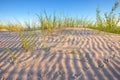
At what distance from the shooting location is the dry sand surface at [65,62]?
10.00ft

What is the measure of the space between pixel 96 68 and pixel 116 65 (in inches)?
Answer: 14.9

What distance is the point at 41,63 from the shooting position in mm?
3461

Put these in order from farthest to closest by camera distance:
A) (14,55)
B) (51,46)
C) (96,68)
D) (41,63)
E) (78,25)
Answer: (78,25) < (51,46) < (14,55) < (41,63) < (96,68)

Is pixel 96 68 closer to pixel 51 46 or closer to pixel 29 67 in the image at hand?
pixel 29 67

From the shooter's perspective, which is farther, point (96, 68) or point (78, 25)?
point (78, 25)

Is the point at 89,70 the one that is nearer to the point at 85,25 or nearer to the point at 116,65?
the point at 116,65

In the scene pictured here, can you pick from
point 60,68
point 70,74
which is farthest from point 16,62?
point 70,74

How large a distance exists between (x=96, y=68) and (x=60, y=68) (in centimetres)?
59

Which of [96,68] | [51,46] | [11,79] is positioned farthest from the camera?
[51,46]

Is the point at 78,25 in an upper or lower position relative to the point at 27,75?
upper

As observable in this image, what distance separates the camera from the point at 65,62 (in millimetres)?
3475

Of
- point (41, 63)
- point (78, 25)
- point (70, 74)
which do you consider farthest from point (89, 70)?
point (78, 25)

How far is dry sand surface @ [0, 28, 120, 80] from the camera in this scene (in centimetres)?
305

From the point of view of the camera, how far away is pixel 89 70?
3.17m
